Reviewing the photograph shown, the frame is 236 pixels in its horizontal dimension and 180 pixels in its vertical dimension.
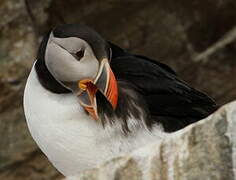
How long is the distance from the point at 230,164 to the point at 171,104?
4.53 feet

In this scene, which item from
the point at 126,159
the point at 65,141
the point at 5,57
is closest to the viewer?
the point at 126,159

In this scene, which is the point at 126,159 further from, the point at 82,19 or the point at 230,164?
the point at 82,19

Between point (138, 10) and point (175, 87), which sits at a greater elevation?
point (175, 87)

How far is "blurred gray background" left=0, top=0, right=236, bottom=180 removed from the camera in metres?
6.25

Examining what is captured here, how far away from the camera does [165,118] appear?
4516mm

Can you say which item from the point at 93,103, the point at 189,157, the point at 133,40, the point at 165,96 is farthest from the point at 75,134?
the point at 133,40

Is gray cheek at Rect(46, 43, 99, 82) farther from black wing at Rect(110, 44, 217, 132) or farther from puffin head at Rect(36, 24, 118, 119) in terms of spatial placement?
black wing at Rect(110, 44, 217, 132)

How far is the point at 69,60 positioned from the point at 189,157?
1173mm

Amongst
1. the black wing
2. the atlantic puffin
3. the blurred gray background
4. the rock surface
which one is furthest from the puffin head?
the blurred gray background

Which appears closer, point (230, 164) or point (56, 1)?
point (230, 164)

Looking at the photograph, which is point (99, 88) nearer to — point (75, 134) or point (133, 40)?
point (75, 134)

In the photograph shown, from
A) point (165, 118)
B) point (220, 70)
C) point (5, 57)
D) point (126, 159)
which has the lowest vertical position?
point (220, 70)

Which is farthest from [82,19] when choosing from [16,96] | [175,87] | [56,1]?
[175,87]

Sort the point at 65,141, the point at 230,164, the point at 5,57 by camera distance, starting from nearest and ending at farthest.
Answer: the point at 230,164
the point at 65,141
the point at 5,57
